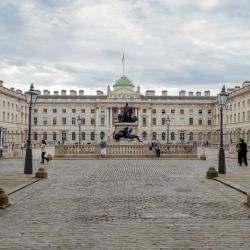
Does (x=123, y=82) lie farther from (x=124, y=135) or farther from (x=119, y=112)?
(x=124, y=135)

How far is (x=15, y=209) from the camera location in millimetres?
11852

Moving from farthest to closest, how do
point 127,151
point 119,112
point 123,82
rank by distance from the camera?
point 123,82, point 119,112, point 127,151

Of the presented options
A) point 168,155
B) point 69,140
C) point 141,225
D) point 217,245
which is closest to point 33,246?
point 141,225

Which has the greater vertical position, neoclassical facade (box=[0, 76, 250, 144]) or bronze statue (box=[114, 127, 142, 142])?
neoclassical facade (box=[0, 76, 250, 144])

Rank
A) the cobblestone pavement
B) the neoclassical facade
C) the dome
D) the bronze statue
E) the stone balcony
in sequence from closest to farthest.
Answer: the cobblestone pavement
the stone balcony
the bronze statue
the neoclassical facade
the dome

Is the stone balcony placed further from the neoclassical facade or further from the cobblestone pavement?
the neoclassical facade

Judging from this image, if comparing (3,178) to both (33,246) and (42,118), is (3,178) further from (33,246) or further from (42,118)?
(42,118)

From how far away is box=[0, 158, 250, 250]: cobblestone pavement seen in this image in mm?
8367

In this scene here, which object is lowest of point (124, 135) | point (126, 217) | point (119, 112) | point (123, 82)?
point (126, 217)

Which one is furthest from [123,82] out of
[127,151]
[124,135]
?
[127,151]

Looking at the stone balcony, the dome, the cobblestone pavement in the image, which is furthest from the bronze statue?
the dome

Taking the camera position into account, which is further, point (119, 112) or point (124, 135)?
point (119, 112)

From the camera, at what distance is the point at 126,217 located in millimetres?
10664

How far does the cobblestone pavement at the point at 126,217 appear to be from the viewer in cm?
837
